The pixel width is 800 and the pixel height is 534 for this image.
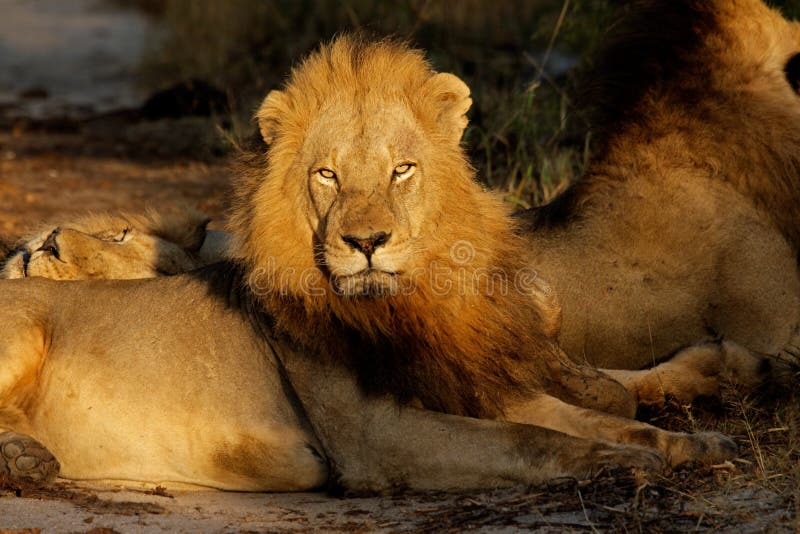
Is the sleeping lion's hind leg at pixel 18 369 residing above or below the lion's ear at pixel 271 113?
below

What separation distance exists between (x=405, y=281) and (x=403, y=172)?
1.20 ft

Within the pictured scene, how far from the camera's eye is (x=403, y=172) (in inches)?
174

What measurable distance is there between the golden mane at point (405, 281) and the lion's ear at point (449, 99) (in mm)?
27

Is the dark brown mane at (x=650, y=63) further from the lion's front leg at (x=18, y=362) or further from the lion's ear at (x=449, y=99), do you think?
the lion's front leg at (x=18, y=362)

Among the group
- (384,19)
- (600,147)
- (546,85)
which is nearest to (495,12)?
(384,19)

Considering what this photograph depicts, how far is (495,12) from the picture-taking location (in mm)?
14609

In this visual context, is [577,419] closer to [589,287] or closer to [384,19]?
[589,287]

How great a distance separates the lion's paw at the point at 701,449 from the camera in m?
4.24

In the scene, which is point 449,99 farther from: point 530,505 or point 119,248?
point 119,248

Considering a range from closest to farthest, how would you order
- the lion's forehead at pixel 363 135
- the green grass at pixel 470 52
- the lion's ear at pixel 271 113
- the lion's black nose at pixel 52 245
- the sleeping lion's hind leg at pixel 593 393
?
the lion's forehead at pixel 363 135
the lion's ear at pixel 271 113
the sleeping lion's hind leg at pixel 593 393
the lion's black nose at pixel 52 245
the green grass at pixel 470 52

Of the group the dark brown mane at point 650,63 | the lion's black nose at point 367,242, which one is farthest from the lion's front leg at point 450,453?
the dark brown mane at point 650,63

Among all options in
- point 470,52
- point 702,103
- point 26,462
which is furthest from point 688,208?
point 470,52

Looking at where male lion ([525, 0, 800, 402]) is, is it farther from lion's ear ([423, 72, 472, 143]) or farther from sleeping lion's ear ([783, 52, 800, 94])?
lion's ear ([423, 72, 472, 143])

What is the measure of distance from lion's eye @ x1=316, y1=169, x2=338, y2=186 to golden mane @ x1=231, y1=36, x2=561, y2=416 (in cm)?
12
